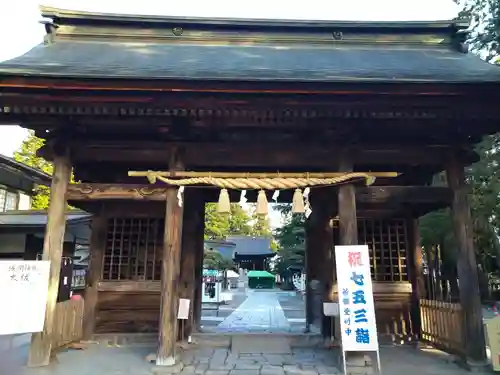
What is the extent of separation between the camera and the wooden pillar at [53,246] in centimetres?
570

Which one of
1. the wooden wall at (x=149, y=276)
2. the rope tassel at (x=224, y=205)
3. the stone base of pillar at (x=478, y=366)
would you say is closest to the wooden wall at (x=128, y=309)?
the wooden wall at (x=149, y=276)

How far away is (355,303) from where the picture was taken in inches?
213

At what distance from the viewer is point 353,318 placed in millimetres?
5359

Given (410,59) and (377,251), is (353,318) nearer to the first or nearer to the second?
(377,251)

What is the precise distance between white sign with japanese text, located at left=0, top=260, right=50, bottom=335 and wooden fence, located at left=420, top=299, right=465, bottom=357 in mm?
6634

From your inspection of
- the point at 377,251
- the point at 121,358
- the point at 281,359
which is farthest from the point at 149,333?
the point at 377,251

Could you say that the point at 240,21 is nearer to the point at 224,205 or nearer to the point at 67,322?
the point at 224,205

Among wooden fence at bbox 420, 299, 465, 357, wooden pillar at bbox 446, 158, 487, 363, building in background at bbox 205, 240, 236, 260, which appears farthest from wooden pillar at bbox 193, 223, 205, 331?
building in background at bbox 205, 240, 236, 260

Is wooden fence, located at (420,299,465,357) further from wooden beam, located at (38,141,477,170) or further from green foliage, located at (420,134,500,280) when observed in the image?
green foliage, located at (420,134,500,280)

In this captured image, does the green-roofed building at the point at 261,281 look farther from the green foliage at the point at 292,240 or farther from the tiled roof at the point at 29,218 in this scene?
the tiled roof at the point at 29,218

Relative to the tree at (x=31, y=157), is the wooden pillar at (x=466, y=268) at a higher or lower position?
lower

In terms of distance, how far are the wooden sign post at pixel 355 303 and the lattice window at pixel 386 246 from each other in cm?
274

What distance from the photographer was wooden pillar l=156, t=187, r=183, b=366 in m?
5.68

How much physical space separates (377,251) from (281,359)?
10.7ft
